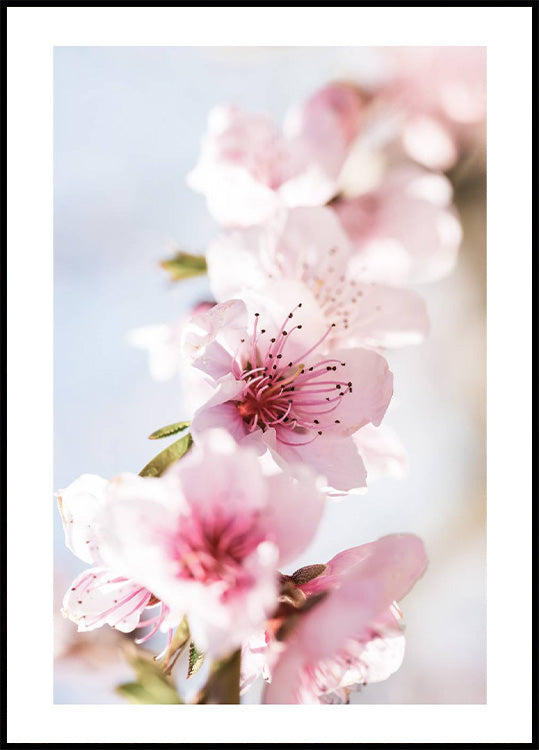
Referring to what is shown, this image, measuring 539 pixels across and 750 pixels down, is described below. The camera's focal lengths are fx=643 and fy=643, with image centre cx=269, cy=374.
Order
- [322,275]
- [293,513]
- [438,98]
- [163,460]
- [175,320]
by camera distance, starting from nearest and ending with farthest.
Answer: [293,513], [163,460], [322,275], [175,320], [438,98]

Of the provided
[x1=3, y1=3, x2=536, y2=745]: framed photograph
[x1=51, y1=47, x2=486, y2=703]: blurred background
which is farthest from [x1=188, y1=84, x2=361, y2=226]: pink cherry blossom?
[x1=51, y1=47, x2=486, y2=703]: blurred background

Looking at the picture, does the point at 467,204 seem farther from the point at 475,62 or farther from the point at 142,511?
the point at 142,511

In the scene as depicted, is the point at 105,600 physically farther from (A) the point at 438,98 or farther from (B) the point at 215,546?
(A) the point at 438,98

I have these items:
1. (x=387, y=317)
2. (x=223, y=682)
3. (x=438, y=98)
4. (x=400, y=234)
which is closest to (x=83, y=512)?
(x=223, y=682)

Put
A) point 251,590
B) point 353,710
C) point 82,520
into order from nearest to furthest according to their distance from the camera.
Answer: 1. point 251,590
2. point 82,520
3. point 353,710

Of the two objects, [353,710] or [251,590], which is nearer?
[251,590]

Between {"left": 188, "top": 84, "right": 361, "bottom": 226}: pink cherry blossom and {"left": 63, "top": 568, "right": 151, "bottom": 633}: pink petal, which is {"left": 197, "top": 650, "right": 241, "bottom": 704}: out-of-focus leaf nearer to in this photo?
{"left": 63, "top": 568, "right": 151, "bottom": 633}: pink petal
